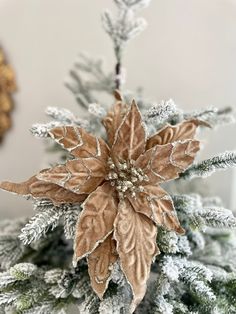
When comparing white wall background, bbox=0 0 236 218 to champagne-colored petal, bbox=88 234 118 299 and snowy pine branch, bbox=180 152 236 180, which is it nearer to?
snowy pine branch, bbox=180 152 236 180

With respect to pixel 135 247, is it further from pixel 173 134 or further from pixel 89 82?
pixel 89 82

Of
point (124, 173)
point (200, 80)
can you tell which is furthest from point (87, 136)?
point (200, 80)

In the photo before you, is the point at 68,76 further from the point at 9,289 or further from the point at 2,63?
the point at 9,289

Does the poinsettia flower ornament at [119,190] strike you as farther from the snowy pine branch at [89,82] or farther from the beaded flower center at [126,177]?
the snowy pine branch at [89,82]

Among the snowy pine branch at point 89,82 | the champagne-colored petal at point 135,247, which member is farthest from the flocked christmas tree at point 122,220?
the snowy pine branch at point 89,82

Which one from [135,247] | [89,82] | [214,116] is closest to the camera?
[135,247]

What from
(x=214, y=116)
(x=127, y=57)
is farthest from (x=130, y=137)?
(x=127, y=57)
